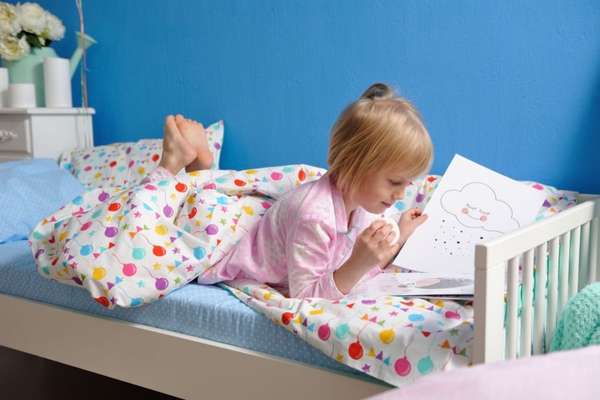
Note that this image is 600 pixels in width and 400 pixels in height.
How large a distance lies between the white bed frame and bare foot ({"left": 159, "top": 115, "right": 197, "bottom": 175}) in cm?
37

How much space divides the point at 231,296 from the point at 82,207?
49cm

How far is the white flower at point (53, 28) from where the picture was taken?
2.15 metres

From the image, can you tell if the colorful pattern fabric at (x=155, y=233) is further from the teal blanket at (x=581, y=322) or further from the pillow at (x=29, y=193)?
the teal blanket at (x=581, y=322)

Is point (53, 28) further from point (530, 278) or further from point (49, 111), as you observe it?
point (530, 278)

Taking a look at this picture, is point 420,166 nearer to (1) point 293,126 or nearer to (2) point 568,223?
(2) point 568,223

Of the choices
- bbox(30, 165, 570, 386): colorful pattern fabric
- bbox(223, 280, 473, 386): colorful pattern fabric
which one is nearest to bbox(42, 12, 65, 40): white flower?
bbox(30, 165, 570, 386): colorful pattern fabric

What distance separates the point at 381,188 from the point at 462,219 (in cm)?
30

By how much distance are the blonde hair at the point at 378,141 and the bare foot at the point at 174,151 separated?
1.45ft

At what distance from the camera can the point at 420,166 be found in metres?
1.20

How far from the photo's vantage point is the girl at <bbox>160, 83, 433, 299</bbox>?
117 cm

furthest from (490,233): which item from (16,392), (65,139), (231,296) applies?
(65,139)

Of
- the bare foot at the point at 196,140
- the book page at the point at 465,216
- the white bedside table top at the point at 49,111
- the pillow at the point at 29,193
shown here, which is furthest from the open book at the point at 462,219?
the white bedside table top at the point at 49,111

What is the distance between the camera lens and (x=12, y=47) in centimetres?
212

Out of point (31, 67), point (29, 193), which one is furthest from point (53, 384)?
point (31, 67)
